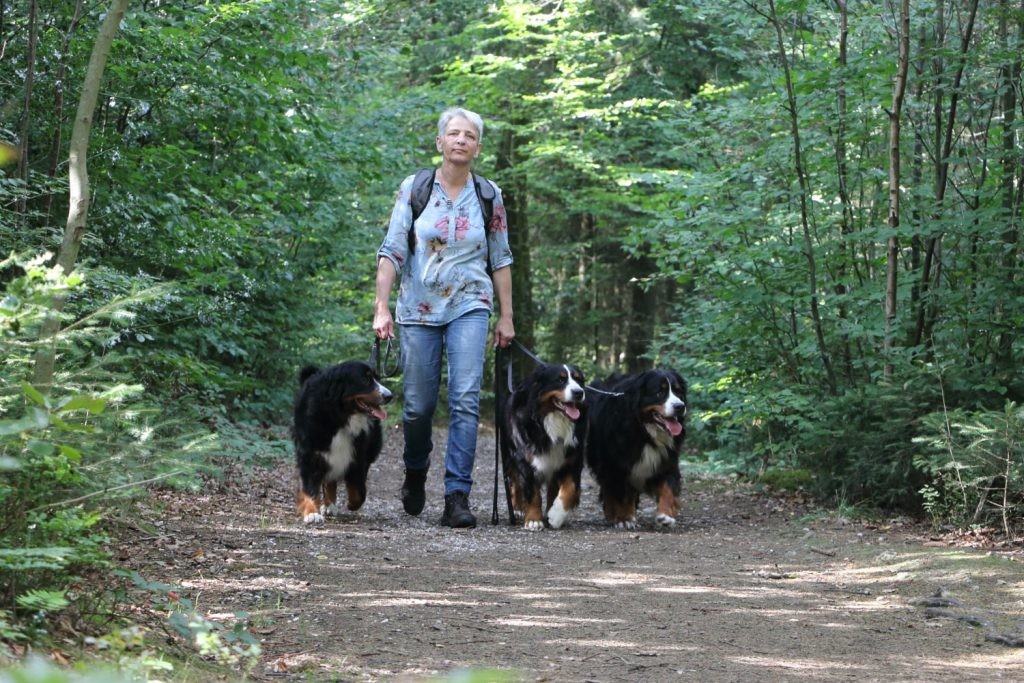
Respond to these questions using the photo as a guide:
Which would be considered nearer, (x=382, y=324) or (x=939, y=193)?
(x=382, y=324)

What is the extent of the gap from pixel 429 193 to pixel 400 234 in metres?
0.33

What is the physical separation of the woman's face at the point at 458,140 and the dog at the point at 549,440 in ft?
4.98

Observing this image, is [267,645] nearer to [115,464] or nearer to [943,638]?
[115,464]

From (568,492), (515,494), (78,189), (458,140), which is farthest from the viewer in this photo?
(515,494)

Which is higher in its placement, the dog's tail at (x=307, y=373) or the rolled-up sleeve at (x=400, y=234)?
the rolled-up sleeve at (x=400, y=234)

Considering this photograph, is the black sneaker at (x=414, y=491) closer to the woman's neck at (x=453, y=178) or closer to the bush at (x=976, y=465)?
Answer: the woman's neck at (x=453, y=178)

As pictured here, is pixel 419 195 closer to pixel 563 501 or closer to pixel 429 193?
pixel 429 193

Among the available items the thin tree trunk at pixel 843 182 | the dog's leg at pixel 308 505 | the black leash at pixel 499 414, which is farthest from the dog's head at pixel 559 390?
the thin tree trunk at pixel 843 182

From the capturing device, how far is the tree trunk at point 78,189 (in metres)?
3.50

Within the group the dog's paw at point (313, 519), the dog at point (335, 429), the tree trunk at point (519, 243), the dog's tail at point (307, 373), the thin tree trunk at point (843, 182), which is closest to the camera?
the dog's paw at point (313, 519)

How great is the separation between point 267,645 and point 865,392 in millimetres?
5515

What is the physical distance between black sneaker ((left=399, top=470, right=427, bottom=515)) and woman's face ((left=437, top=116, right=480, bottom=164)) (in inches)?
84.7

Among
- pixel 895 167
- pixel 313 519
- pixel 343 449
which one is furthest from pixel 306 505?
pixel 895 167

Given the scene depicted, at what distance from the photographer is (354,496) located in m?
7.61
